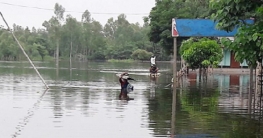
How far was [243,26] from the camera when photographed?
9.96 m

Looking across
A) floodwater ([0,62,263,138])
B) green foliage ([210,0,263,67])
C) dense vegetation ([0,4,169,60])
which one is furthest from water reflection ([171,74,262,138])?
dense vegetation ([0,4,169,60])

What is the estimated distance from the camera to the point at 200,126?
1078 centimetres

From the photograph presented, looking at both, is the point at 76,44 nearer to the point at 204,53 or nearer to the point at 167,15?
the point at 167,15

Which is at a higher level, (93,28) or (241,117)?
(93,28)

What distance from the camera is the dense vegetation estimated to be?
100m

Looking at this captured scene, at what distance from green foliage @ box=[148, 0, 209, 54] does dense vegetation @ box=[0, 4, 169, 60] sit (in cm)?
4129

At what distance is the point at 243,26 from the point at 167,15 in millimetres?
37870

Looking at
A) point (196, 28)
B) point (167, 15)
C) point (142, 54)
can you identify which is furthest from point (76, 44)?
point (196, 28)

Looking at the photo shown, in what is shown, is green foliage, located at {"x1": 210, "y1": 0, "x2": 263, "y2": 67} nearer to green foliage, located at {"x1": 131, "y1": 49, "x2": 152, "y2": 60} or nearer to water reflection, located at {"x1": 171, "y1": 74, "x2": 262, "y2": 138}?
water reflection, located at {"x1": 171, "y1": 74, "x2": 262, "y2": 138}

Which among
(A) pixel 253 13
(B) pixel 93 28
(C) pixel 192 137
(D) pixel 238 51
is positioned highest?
(B) pixel 93 28

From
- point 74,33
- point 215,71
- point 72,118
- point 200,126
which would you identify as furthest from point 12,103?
point 74,33

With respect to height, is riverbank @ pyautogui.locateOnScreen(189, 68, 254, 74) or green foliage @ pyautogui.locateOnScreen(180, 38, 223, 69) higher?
green foliage @ pyautogui.locateOnScreen(180, 38, 223, 69)

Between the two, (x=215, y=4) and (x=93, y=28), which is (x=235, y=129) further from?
(x=93, y=28)

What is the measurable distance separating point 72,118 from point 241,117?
178 inches
